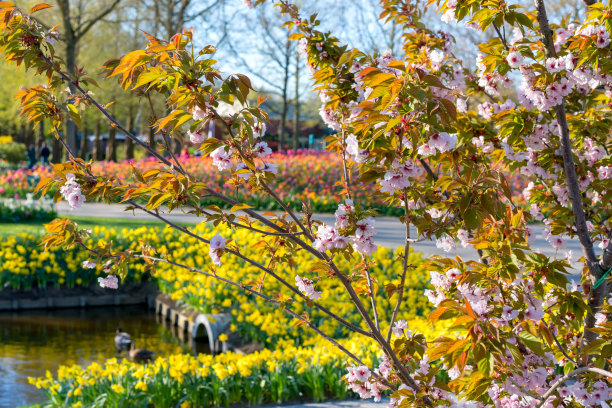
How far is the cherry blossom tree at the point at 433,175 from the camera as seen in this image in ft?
6.38

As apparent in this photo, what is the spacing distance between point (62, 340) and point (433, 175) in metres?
5.80

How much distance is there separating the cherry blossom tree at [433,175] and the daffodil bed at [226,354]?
0.81ft

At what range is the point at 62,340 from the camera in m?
7.31

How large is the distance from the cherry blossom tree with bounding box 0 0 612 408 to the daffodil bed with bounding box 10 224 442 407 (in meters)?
0.25

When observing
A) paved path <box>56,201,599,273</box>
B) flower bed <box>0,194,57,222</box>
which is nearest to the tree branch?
paved path <box>56,201,599,273</box>

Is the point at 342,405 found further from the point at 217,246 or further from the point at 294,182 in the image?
the point at 294,182

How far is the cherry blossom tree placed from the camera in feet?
6.38

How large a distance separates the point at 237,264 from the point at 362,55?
5307 millimetres

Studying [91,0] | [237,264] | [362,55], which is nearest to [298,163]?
[237,264]

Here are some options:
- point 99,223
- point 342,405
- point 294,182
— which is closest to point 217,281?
point 342,405

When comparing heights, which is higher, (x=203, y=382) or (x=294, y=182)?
(x=294, y=182)

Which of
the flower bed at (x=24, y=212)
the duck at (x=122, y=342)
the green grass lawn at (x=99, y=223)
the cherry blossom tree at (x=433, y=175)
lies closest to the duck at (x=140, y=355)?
the duck at (x=122, y=342)

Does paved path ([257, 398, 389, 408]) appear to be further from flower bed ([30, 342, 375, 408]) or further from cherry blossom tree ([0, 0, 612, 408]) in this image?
cherry blossom tree ([0, 0, 612, 408])

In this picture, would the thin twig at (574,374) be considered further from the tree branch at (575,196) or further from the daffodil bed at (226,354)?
the daffodil bed at (226,354)
